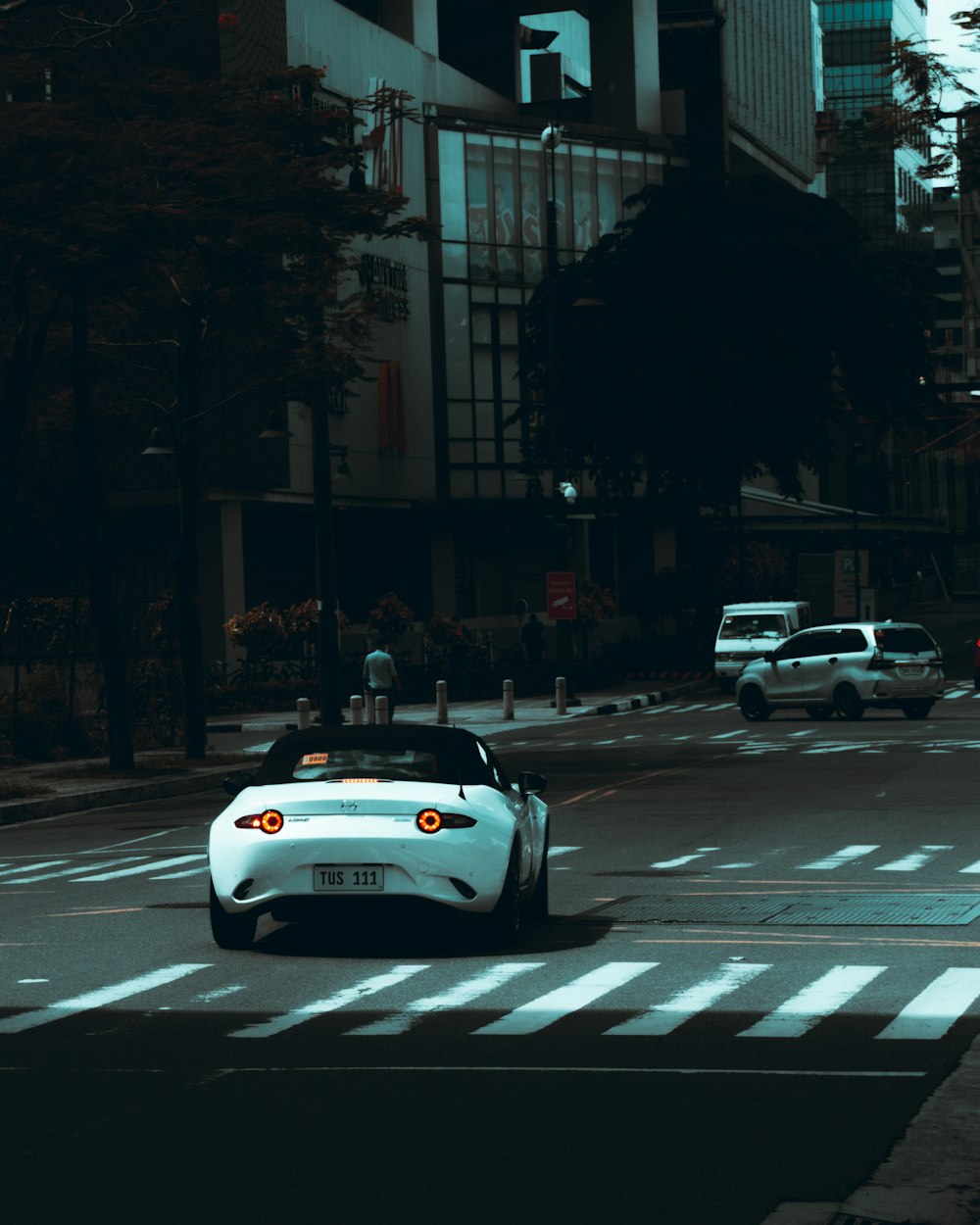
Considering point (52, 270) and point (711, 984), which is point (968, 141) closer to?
point (52, 270)

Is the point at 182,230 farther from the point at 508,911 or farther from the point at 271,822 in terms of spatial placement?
the point at 508,911

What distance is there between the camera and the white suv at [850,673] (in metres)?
37.0

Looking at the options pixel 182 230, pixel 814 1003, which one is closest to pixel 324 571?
pixel 182 230

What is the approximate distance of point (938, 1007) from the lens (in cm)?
951

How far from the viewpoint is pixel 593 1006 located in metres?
9.73

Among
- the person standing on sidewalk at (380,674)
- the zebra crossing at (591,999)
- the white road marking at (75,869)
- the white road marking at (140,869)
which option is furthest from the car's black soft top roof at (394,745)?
the person standing on sidewalk at (380,674)

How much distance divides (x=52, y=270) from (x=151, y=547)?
2686cm

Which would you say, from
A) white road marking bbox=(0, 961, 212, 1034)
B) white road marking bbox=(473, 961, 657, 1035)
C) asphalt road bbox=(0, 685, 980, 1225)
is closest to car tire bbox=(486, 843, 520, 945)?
asphalt road bbox=(0, 685, 980, 1225)

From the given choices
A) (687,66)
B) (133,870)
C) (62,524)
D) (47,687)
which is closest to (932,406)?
(687,66)

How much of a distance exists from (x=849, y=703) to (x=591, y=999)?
28.2 meters

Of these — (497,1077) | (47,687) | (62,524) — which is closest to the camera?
(497,1077)

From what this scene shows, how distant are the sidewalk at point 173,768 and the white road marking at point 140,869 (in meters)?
1.87

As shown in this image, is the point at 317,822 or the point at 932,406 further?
the point at 932,406

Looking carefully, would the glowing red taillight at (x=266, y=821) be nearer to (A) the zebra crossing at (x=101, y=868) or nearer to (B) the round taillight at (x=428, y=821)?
(B) the round taillight at (x=428, y=821)
